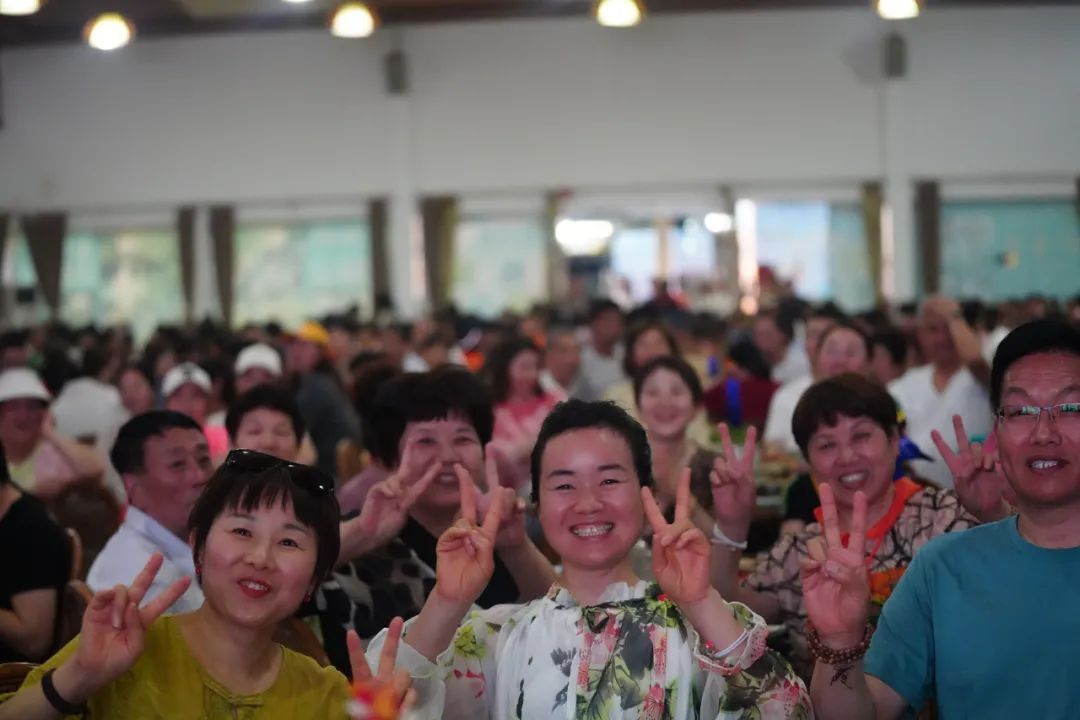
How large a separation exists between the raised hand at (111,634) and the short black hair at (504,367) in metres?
4.23

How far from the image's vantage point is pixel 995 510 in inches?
111

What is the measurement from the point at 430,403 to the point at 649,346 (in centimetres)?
342

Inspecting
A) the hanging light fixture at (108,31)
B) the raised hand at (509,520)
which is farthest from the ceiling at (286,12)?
the raised hand at (509,520)

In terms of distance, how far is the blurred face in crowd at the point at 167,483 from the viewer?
3330 millimetres

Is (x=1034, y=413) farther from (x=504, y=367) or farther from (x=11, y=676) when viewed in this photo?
(x=504, y=367)

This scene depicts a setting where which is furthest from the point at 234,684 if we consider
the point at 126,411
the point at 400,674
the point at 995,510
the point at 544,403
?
the point at 126,411

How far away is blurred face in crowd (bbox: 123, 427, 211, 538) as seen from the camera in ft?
10.9

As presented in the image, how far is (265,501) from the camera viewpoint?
213 cm

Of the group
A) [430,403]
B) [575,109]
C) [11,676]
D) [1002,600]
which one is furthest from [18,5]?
[575,109]

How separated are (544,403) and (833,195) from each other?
10.3 m

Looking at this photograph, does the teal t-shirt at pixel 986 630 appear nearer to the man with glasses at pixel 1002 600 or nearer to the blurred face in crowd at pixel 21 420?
the man with glasses at pixel 1002 600

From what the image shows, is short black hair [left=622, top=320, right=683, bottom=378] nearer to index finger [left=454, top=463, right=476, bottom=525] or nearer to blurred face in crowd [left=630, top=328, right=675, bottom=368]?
blurred face in crowd [left=630, top=328, right=675, bottom=368]

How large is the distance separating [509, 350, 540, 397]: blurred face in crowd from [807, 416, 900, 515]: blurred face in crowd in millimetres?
3134

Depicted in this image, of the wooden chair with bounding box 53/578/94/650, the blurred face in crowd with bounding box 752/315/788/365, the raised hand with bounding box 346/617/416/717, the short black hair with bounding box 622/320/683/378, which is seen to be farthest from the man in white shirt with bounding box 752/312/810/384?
the raised hand with bounding box 346/617/416/717
